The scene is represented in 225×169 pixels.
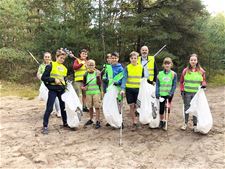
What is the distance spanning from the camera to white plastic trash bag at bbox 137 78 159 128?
564 cm

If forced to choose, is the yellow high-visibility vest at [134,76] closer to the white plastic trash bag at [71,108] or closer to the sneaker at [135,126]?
the sneaker at [135,126]

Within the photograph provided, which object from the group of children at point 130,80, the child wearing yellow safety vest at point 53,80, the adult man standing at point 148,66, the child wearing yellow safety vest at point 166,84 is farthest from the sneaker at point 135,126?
the child wearing yellow safety vest at point 53,80

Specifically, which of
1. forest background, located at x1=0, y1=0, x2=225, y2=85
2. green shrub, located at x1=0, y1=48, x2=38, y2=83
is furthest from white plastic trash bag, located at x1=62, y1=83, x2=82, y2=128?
green shrub, located at x1=0, y1=48, x2=38, y2=83

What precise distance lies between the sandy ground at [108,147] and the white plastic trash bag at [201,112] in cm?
18

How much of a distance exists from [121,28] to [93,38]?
133cm

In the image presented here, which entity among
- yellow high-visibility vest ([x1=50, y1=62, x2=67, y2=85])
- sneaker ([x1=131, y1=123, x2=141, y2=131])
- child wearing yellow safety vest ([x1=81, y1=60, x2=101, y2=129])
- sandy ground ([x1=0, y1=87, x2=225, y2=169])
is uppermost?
yellow high-visibility vest ([x1=50, y1=62, x2=67, y2=85])

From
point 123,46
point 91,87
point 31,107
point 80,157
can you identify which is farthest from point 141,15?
point 80,157

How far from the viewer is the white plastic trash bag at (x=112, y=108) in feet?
19.0

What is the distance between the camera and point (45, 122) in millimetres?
5773

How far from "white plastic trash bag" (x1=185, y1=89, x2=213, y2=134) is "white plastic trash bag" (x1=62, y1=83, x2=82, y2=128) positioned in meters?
2.18

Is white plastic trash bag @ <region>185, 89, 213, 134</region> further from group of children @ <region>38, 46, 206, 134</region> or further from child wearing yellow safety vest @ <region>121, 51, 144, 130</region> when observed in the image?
child wearing yellow safety vest @ <region>121, 51, 144, 130</region>

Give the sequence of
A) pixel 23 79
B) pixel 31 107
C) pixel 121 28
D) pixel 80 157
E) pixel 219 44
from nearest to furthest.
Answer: pixel 80 157 → pixel 31 107 → pixel 121 28 → pixel 23 79 → pixel 219 44

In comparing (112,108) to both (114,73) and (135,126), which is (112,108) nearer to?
(135,126)

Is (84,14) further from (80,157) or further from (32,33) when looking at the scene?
(80,157)
